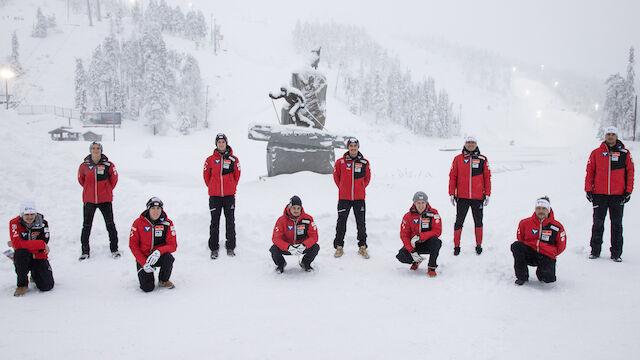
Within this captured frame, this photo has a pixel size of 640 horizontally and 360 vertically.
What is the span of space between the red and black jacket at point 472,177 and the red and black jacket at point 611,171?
1.67 metres

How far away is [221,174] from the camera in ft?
21.9

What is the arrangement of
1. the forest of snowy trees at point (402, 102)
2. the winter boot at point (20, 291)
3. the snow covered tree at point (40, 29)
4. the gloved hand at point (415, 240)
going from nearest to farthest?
the winter boot at point (20, 291) → the gloved hand at point (415, 240) → the forest of snowy trees at point (402, 102) → the snow covered tree at point (40, 29)

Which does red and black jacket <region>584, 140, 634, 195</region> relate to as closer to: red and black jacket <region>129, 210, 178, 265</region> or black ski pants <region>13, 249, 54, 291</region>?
red and black jacket <region>129, 210, 178, 265</region>

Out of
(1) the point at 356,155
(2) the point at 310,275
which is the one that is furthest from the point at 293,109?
(2) the point at 310,275

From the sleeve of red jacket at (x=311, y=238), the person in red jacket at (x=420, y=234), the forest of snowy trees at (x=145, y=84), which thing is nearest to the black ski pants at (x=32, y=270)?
the sleeve of red jacket at (x=311, y=238)

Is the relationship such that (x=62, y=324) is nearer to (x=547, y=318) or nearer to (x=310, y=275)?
(x=310, y=275)

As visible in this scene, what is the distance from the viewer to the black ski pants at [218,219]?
664 centimetres

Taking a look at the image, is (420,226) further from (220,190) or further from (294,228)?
(220,190)

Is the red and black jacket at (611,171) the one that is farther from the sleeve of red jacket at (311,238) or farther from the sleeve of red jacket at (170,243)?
the sleeve of red jacket at (170,243)

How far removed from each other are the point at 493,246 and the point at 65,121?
51198 mm

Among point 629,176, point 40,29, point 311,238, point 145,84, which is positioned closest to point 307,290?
point 311,238

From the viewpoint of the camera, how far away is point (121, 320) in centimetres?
430

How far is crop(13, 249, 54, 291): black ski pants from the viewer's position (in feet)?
16.2

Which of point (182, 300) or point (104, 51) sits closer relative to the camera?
point (182, 300)
